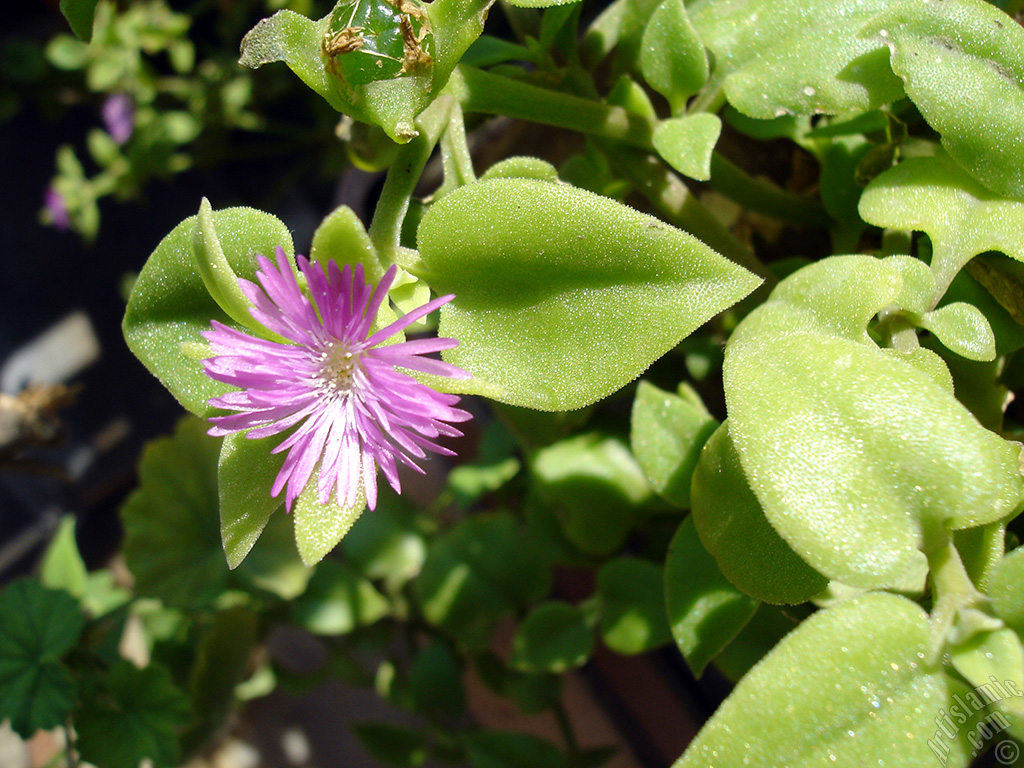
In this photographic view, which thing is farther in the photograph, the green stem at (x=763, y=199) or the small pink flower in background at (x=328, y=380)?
the green stem at (x=763, y=199)

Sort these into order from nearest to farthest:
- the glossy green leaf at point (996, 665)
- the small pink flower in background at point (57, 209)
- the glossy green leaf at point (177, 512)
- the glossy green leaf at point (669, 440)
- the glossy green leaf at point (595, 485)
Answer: the glossy green leaf at point (996, 665) < the glossy green leaf at point (669, 440) < the glossy green leaf at point (595, 485) < the glossy green leaf at point (177, 512) < the small pink flower in background at point (57, 209)

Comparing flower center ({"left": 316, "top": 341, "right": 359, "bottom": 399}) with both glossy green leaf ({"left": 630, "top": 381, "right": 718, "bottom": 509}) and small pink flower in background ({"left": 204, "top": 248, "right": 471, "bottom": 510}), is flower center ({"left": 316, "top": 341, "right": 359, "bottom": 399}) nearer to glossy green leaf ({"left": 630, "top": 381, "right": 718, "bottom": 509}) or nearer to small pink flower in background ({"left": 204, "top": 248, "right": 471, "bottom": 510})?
small pink flower in background ({"left": 204, "top": 248, "right": 471, "bottom": 510})

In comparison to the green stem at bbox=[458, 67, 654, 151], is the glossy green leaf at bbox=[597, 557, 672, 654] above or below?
below

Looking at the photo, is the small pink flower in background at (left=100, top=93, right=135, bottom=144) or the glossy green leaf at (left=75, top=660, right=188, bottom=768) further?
the small pink flower in background at (left=100, top=93, right=135, bottom=144)

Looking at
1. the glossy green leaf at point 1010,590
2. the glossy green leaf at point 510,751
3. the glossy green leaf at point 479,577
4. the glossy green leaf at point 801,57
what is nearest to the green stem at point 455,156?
the glossy green leaf at point 801,57

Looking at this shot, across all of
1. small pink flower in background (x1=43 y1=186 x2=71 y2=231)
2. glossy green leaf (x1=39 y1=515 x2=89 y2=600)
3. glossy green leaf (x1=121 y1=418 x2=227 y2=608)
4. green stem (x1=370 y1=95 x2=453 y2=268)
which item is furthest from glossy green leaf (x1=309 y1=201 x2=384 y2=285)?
small pink flower in background (x1=43 y1=186 x2=71 y2=231)

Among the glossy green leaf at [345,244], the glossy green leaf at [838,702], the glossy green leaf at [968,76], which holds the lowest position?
the glossy green leaf at [838,702]

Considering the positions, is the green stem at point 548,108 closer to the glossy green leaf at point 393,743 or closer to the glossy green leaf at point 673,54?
the glossy green leaf at point 673,54
